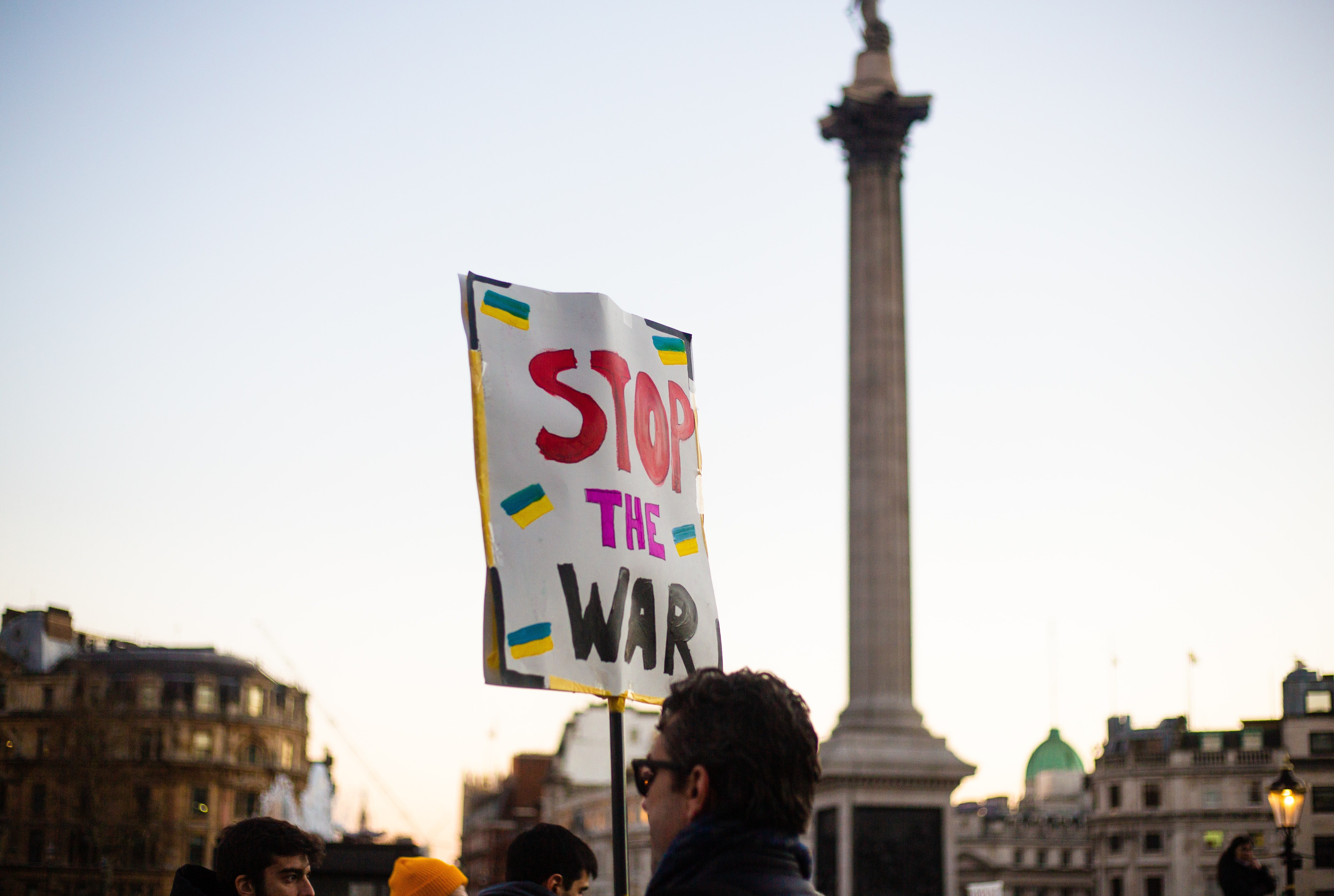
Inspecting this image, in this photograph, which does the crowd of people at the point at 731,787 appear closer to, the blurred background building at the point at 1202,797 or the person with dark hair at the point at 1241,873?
the person with dark hair at the point at 1241,873

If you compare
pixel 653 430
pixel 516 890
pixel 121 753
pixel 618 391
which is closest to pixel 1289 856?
pixel 653 430

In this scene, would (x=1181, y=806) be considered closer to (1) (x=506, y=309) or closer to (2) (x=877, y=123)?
(2) (x=877, y=123)

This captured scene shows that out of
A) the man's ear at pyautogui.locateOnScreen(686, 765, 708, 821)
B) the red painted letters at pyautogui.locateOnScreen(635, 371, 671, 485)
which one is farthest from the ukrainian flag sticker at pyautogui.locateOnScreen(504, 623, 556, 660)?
the man's ear at pyautogui.locateOnScreen(686, 765, 708, 821)

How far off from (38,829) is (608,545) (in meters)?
76.9

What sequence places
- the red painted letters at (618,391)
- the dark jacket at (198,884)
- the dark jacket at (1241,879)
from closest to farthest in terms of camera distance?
the dark jacket at (198,884), the red painted letters at (618,391), the dark jacket at (1241,879)

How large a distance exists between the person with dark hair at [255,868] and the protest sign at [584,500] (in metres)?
1.42

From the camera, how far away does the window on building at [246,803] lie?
81875 millimetres

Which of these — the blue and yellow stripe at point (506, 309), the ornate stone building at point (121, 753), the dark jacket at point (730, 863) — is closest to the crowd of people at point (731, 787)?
the dark jacket at point (730, 863)

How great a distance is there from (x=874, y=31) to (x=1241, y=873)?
3455 centimetres

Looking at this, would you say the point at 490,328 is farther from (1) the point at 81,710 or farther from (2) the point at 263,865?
(1) the point at 81,710

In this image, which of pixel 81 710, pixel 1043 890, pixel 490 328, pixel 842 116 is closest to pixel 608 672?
pixel 490 328

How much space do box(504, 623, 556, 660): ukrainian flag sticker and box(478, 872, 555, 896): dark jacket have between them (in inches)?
40.5

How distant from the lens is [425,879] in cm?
706

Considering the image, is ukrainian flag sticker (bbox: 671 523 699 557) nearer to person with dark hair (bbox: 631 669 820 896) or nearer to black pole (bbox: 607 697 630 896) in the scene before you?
black pole (bbox: 607 697 630 896)
